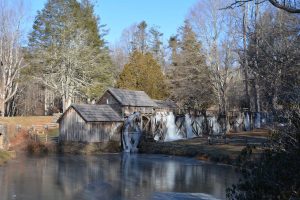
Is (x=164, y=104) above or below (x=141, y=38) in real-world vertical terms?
below

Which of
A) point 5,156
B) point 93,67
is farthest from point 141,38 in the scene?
point 5,156

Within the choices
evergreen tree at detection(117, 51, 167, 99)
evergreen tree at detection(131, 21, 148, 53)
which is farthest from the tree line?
evergreen tree at detection(131, 21, 148, 53)

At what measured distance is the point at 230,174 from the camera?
947 inches

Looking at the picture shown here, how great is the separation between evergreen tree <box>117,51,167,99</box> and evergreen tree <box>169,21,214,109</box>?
8.42ft

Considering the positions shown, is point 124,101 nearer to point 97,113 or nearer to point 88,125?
point 97,113

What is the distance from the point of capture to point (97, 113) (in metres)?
39.6

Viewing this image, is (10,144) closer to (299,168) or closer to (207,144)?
(207,144)

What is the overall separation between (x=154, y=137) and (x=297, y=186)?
117 ft

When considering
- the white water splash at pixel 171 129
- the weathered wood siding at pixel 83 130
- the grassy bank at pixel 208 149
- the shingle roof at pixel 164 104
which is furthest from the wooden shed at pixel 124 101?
the shingle roof at pixel 164 104

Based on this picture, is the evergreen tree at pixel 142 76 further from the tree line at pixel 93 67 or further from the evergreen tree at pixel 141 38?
the evergreen tree at pixel 141 38

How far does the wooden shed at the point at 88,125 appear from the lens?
38.3 metres

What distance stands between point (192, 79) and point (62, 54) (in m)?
17.1

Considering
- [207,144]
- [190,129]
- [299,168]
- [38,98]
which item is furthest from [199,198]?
[38,98]

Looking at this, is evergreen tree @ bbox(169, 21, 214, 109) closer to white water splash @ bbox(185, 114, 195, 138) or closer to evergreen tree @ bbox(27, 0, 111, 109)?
white water splash @ bbox(185, 114, 195, 138)
